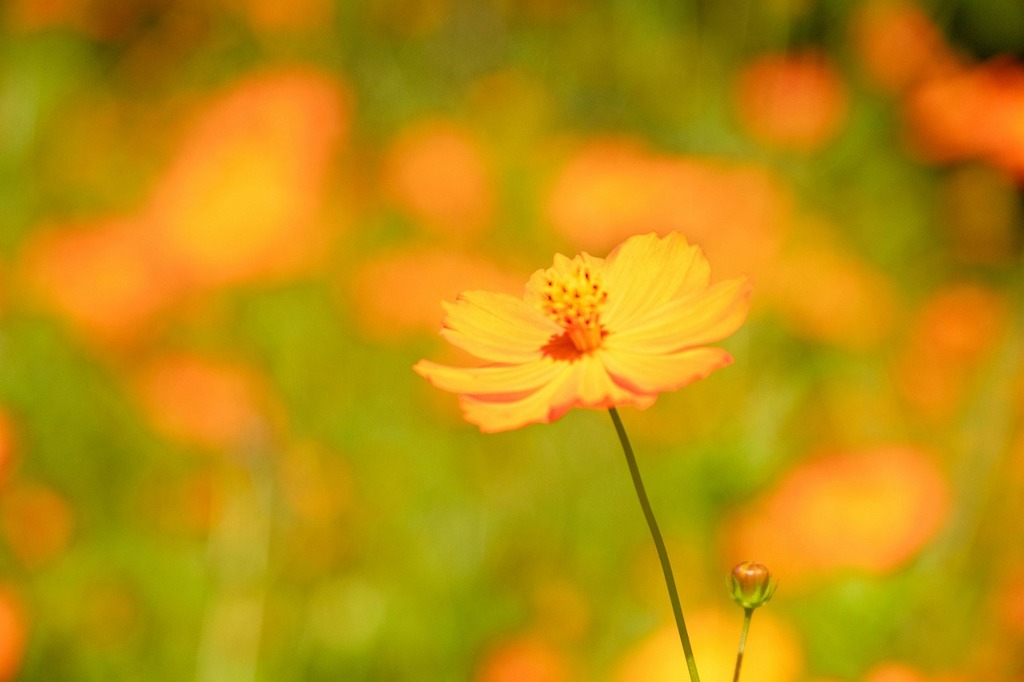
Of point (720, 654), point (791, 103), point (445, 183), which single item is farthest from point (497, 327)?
point (791, 103)

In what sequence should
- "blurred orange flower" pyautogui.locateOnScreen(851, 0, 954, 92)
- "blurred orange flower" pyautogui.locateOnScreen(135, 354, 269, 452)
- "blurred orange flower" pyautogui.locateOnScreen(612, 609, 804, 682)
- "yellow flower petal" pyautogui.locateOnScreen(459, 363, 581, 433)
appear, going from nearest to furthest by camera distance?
"yellow flower petal" pyautogui.locateOnScreen(459, 363, 581, 433) → "blurred orange flower" pyautogui.locateOnScreen(612, 609, 804, 682) → "blurred orange flower" pyautogui.locateOnScreen(135, 354, 269, 452) → "blurred orange flower" pyautogui.locateOnScreen(851, 0, 954, 92)

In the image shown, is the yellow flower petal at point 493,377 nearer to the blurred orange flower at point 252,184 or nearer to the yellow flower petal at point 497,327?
the yellow flower petal at point 497,327

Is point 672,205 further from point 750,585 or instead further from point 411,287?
point 750,585

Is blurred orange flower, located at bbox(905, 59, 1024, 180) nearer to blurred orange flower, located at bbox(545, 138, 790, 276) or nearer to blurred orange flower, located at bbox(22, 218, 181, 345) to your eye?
blurred orange flower, located at bbox(545, 138, 790, 276)

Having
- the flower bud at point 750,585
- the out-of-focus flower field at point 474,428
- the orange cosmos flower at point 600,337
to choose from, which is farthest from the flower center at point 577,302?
the out-of-focus flower field at point 474,428

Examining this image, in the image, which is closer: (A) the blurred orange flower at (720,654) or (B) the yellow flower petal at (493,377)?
(B) the yellow flower petal at (493,377)

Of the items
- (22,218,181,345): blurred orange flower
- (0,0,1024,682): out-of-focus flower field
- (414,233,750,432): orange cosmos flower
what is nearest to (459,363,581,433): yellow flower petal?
(414,233,750,432): orange cosmos flower
